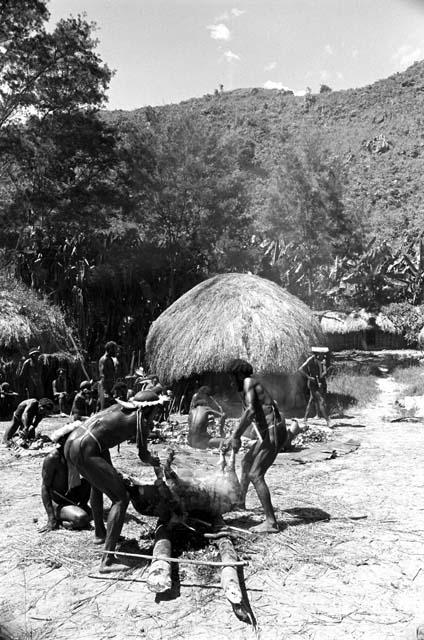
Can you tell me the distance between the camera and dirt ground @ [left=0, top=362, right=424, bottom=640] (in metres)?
3.69

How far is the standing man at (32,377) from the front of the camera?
12.6 m

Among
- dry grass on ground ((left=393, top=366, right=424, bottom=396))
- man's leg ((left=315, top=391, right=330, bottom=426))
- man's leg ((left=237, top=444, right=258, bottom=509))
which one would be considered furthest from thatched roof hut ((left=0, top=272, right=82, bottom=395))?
dry grass on ground ((left=393, top=366, right=424, bottom=396))

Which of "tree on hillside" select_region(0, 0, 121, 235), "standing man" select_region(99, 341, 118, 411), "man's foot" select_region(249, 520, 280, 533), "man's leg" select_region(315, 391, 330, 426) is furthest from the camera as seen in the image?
"tree on hillside" select_region(0, 0, 121, 235)

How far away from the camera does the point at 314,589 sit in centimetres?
416

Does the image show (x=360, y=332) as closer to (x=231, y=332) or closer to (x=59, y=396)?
(x=231, y=332)

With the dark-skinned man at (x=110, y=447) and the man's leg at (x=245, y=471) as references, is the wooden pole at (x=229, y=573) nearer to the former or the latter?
the dark-skinned man at (x=110, y=447)

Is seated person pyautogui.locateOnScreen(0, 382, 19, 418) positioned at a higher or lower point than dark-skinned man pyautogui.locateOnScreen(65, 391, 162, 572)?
lower

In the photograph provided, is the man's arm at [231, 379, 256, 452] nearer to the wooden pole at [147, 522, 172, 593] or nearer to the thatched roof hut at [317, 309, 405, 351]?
the wooden pole at [147, 522, 172, 593]

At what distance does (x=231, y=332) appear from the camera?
12781 millimetres

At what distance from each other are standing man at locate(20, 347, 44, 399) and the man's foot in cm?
842

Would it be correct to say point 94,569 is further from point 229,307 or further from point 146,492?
point 229,307

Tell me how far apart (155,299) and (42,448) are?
12002 mm

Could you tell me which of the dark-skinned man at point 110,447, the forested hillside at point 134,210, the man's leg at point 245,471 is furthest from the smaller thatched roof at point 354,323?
the dark-skinned man at point 110,447

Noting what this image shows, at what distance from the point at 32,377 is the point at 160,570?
10036 mm
